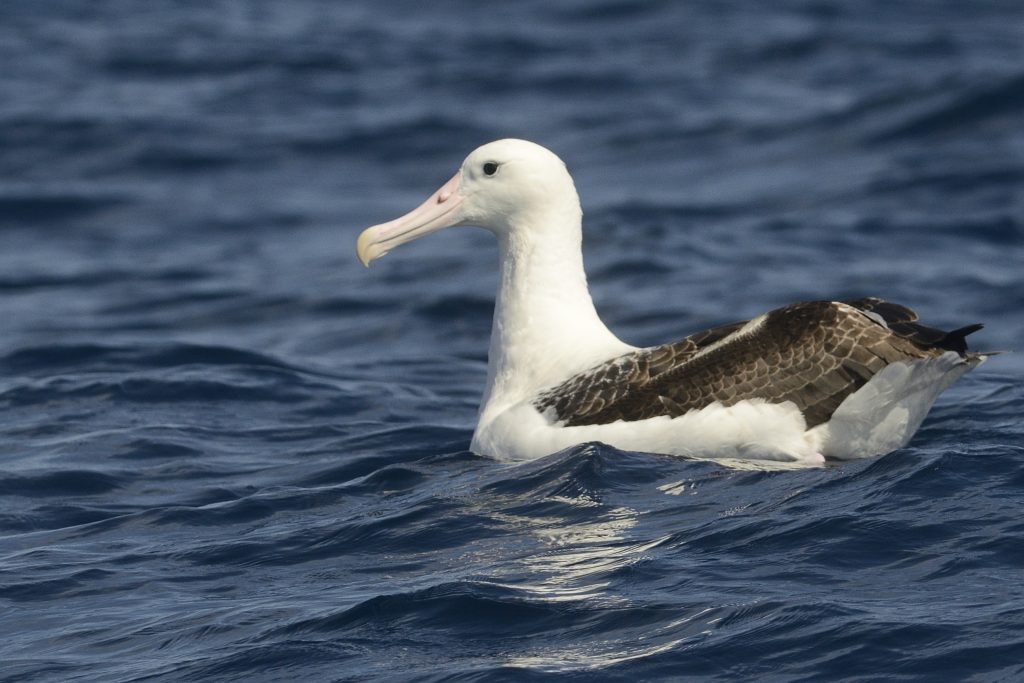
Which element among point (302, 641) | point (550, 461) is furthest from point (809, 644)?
point (550, 461)

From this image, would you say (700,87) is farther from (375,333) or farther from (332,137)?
(375,333)

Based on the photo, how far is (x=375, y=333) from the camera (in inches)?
541

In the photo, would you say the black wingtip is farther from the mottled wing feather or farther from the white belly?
the mottled wing feather

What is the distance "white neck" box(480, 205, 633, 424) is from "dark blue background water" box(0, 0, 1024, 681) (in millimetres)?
540

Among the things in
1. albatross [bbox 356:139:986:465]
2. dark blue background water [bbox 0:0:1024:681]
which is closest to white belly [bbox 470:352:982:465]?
albatross [bbox 356:139:986:465]

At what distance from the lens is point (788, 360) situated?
26.8 ft

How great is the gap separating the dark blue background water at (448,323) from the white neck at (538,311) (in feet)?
1.77

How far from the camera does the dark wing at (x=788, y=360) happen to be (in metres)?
8.09

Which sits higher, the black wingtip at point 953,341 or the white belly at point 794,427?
the black wingtip at point 953,341

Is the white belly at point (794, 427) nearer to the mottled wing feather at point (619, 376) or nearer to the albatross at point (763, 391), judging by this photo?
Result: the albatross at point (763, 391)

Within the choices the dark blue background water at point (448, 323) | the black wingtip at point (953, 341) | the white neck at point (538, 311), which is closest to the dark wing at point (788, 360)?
the black wingtip at point (953, 341)

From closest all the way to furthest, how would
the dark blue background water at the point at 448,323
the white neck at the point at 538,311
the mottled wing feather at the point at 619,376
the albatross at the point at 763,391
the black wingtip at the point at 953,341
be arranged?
1. the dark blue background water at the point at 448,323
2. the black wingtip at the point at 953,341
3. the albatross at the point at 763,391
4. the mottled wing feather at the point at 619,376
5. the white neck at the point at 538,311

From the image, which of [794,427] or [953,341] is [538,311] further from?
[953,341]

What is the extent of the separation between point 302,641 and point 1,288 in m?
9.27
